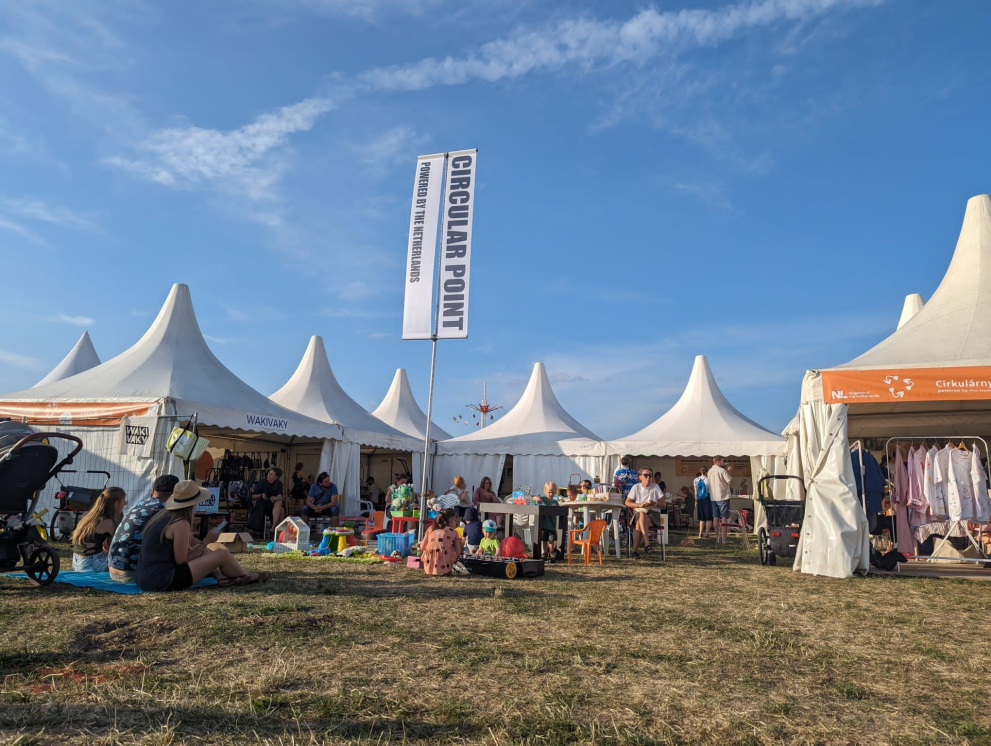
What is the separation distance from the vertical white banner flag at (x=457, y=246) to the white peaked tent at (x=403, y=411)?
12.2 m

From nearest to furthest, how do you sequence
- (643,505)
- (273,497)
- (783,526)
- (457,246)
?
(783,526)
(643,505)
(457,246)
(273,497)

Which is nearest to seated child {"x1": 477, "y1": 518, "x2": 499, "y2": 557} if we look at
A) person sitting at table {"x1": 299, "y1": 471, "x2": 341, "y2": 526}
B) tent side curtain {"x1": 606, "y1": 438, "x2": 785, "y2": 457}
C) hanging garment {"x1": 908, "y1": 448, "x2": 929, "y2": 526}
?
person sitting at table {"x1": 299, "y1": 471, "x2": 341, "y2": 526}

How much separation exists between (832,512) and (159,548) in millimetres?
6733

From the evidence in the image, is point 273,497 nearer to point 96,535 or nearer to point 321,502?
point 321,502

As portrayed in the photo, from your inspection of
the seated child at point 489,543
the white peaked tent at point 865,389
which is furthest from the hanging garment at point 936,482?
the seated child at point 489,543

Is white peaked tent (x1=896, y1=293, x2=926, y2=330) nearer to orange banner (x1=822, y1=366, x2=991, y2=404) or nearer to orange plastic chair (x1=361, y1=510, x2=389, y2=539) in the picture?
orange banner (x1=822, y1=366, x2=991, y2=404)

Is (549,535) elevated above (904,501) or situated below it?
below

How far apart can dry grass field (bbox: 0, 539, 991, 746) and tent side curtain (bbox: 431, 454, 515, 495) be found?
1196 centimetres

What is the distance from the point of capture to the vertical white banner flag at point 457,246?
9.53 meters

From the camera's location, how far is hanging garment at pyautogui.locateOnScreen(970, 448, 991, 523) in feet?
25.3

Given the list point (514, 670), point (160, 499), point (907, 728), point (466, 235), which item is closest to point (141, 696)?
point (514, 670)

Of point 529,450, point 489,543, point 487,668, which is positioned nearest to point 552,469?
point 529,450

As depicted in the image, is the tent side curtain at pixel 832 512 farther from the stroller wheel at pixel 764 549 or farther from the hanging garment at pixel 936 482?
the hanging garment at pixel 936 482

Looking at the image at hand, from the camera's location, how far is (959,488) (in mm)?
7801
